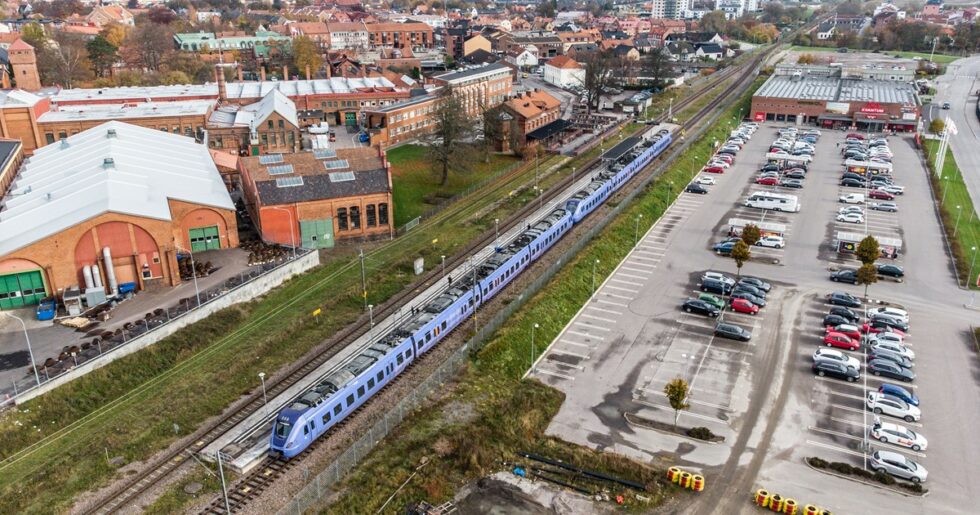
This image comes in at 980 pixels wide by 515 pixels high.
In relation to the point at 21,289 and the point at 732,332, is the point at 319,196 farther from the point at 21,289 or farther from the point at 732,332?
the point at 732,332

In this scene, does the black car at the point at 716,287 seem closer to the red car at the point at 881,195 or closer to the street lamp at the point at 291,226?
the red car at the point at 881,195

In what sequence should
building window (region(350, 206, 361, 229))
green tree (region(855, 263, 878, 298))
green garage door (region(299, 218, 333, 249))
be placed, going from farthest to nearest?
building window (region(350, 206, 361, 229))
green garage door (region(299, 218, 333, 249))
green tree (region(855, 263, 878, 298))

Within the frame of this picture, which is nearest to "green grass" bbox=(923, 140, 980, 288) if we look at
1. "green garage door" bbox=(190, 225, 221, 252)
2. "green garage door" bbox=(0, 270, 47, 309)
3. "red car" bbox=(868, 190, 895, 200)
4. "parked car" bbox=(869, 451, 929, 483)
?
"red car" bbox=(868, 190, 895, 200)

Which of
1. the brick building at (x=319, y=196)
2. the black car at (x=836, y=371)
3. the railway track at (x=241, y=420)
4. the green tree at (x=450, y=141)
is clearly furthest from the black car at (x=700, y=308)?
the green tree at (x=450, y=141)

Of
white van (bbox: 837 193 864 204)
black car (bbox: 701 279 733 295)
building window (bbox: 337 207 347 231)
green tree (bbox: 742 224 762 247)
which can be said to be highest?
building window (bbox: 337 207 347 231)

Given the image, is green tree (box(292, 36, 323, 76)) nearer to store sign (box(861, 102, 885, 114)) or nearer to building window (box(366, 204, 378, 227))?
building window (box(366, 204, 378, 227))

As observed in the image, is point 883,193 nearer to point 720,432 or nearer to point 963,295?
point 963,295
